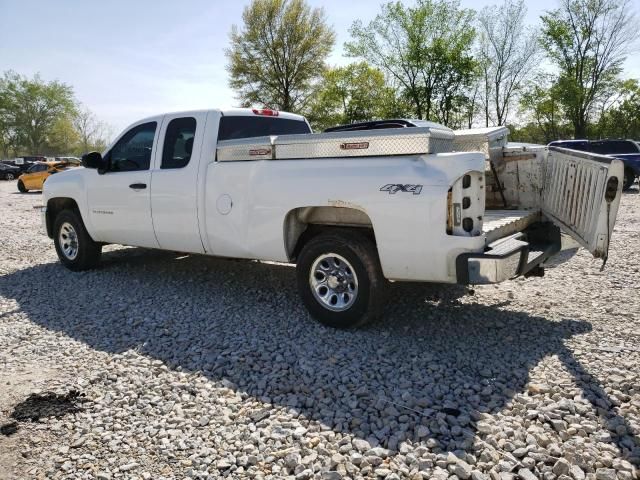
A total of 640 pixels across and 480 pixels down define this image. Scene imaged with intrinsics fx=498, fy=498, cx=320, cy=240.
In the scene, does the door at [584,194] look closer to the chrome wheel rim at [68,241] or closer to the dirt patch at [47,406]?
the dirt patch at [47,406]

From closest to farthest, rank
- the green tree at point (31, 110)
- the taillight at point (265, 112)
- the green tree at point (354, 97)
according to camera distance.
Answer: the taillight at point (265, 112) < the green tree at point (354, 97) < the green tree at point (31, 110)

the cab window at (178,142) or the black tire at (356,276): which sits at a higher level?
the cab window at (178,142)

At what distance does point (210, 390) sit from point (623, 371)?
3.01 meters

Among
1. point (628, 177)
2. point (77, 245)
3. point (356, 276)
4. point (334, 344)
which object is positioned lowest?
point (628, 177)

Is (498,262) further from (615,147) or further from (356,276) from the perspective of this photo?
(615,147)

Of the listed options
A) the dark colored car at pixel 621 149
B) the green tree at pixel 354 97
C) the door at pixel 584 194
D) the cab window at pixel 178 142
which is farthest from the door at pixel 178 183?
the green tree at pixel 354 97

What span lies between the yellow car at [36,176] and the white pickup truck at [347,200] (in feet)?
73.4

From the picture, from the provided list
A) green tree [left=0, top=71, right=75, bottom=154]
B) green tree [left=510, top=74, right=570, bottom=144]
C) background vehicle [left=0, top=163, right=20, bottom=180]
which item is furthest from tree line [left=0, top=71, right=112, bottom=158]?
green tree [left=510, top=74, right=570, bottom=144]

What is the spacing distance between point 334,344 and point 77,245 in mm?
4577

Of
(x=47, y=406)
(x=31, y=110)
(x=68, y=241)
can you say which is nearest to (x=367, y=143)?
(x=47, y=406)

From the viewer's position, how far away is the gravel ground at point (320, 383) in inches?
108

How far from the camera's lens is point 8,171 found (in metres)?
39.2

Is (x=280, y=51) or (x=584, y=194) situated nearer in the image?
(x=584, y=194)

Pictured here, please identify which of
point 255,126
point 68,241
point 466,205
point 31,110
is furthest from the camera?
point 31,110
